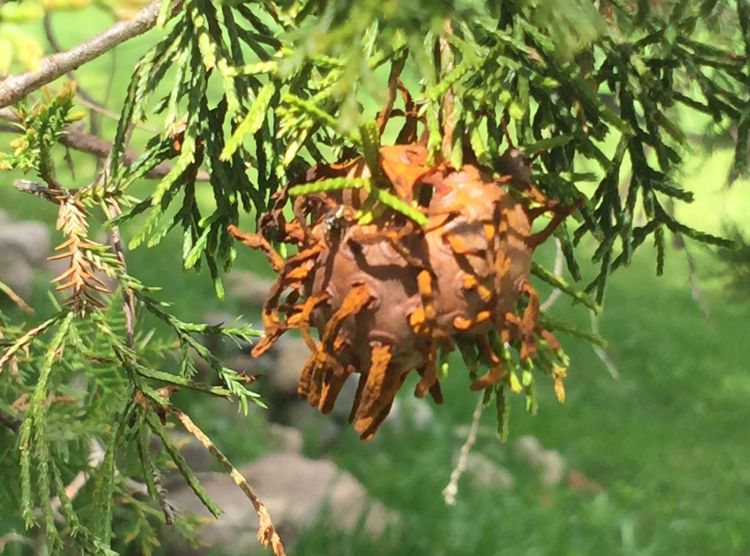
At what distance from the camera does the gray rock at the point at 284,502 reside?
11.0ft

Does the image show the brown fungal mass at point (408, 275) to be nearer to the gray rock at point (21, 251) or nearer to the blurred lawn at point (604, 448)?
the blurred lawn at point (604, 448)

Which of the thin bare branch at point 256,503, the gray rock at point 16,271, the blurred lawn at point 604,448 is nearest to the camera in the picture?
the thin bare branch at point 256,503

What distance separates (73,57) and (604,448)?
4333mm

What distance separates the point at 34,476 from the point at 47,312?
2989mm

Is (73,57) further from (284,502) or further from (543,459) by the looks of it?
(543,459)

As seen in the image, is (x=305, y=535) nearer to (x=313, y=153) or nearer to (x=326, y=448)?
(x=326, y=448)

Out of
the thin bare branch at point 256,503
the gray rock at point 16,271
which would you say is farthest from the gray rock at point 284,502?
the thin bare branch at point 256,503

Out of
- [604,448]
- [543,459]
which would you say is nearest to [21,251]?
[543,459]

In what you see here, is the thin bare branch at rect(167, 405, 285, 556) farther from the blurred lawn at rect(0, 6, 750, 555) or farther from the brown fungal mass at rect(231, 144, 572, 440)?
the blurred lawn at rect(0, 6, 750, 555)

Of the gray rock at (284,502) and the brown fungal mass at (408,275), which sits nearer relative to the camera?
the brown fungal mass at (408,275)

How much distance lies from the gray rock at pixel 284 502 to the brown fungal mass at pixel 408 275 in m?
2.69

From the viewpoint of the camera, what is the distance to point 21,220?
6855mm

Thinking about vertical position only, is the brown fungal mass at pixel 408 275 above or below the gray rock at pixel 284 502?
above

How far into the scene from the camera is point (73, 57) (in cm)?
89
